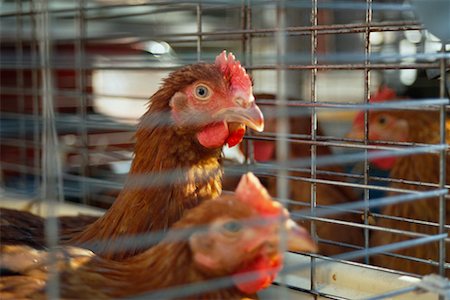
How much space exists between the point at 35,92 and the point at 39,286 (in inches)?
55.3

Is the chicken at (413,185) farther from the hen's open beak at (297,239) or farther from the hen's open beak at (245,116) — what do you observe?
the hen's open beak at (297,239)

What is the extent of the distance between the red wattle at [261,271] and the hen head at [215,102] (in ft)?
1.40

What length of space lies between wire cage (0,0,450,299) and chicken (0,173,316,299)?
53 mm

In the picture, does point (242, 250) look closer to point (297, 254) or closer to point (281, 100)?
point (281, 100)

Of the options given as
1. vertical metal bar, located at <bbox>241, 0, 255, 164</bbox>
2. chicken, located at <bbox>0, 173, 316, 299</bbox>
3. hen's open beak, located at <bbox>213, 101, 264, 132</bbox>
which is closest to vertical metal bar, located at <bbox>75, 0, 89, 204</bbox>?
vertical metal bar, located at <bbox>241, 0, 255, 164</bbox>

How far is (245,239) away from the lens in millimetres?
1087

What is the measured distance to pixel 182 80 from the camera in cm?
154

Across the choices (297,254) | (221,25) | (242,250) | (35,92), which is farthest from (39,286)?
(221,25)

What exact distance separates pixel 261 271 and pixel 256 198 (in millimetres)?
121

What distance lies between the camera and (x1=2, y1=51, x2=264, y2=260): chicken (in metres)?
1.48

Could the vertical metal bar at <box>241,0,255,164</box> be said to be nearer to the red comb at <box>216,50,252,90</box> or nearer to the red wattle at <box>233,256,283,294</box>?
the red comb at <box>216,50,252,90</box>

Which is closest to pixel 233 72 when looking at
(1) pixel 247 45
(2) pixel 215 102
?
(2) pixel 215 102

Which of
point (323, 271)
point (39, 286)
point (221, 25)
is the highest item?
point (221, 25)

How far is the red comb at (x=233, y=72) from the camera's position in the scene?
150 centimetres
